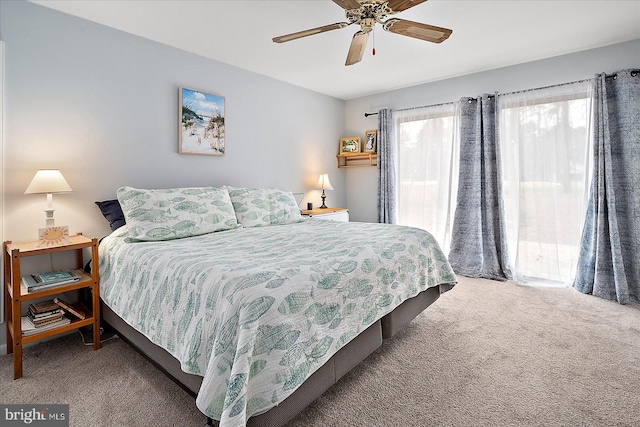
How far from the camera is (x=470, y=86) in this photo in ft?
13.1

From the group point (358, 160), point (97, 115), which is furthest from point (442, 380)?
point (358, 160)

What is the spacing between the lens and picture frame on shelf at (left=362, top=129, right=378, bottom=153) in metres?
4.79

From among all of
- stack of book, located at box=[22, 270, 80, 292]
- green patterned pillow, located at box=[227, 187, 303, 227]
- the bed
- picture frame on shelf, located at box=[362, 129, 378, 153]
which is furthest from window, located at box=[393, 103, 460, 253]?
stack of book, located at box=[22, 270, 80, 292]

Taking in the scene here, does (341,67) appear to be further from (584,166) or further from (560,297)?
(560,297)

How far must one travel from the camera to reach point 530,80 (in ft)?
11.8

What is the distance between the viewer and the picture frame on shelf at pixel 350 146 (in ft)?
16.2

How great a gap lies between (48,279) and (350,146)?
398 cm

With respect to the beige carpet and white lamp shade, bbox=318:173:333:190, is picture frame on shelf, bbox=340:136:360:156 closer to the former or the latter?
white lamp shade, bbox=318:173:333:190

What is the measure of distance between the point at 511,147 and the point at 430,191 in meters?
1.07

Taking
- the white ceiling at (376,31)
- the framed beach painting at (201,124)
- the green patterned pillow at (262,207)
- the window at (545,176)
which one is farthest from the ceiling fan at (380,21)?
the window at (545,176)

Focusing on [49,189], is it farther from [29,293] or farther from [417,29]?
[417,29]

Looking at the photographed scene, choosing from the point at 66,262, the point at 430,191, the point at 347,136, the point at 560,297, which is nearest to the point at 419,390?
the point at 560,297

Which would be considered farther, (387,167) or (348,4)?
(387,167)

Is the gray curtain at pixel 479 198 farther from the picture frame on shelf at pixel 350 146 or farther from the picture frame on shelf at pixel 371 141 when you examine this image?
the picture frame on shelf at pixel 350 146
